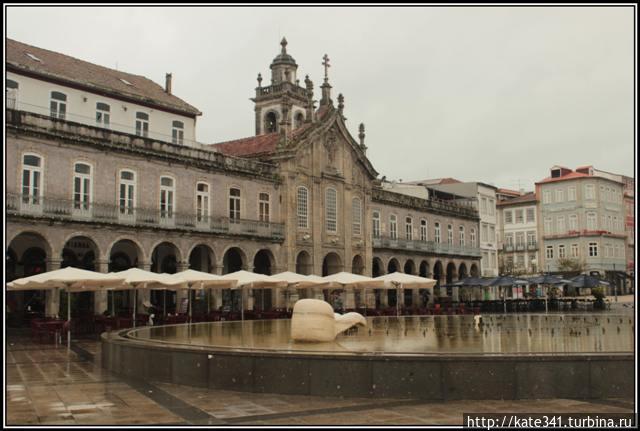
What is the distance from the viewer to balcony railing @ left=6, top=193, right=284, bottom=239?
86.2 ft

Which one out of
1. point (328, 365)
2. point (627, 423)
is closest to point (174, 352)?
point (328, 365)

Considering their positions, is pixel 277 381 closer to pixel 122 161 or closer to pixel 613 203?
pixel 122 161

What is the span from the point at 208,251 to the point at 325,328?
21.7 metres

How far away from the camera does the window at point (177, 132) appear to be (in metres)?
35.6

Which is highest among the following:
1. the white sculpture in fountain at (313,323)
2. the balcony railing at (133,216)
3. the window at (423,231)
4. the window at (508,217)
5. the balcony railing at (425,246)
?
the window at (508,217)

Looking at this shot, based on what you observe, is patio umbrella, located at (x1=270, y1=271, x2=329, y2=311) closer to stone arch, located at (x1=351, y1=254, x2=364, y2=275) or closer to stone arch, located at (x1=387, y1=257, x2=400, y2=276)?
stone arch, located at (x1=351, y1=254, x2=364, y2=275)

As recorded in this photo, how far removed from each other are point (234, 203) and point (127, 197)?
6632mm

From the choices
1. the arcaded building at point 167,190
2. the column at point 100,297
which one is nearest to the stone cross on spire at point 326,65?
the arcaded building at point 167,190

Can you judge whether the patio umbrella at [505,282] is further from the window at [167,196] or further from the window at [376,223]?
the window at [167,196]

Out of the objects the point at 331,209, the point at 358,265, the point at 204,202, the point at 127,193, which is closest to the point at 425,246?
the point at 358,265

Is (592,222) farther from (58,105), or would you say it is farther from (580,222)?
(58,105)

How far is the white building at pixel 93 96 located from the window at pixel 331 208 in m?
8.68

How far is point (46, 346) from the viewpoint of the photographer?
19.8 meters

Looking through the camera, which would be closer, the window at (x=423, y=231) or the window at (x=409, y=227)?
the window at (x=409, y=227)
